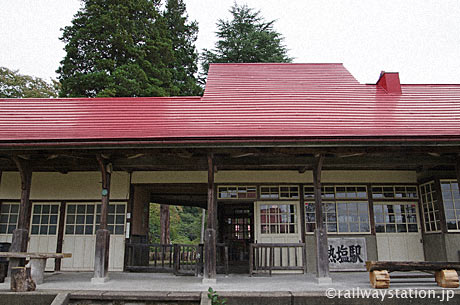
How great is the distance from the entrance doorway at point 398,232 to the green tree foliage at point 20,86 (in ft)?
73.8

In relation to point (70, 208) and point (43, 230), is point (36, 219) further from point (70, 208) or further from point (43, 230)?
point (70, 208)

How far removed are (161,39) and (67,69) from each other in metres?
4.80

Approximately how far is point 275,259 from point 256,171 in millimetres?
2266

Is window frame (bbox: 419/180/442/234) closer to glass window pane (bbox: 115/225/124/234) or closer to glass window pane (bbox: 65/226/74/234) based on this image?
glass window pane (bbox: 115/225/124/234)

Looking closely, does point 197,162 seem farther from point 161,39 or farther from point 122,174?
point 161,39

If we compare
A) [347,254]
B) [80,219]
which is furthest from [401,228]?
[80,219]

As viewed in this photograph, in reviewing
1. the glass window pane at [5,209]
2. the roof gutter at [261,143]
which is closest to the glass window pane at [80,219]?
the glass window pane at [5,209]

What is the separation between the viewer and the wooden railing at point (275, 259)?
8328 mm

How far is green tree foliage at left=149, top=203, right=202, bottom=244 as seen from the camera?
2622 centimetres

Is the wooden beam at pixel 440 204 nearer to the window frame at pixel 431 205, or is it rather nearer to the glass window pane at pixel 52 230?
the window frame at pixel 431 205

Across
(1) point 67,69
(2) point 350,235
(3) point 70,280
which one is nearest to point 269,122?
(2) point 350,235

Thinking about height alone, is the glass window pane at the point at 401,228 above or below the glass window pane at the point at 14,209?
below

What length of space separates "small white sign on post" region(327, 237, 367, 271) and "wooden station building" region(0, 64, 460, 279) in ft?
0.09

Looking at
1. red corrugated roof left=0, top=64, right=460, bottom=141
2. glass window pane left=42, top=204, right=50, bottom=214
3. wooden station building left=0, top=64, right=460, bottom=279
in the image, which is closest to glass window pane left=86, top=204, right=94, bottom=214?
wooden station building left=0, top=64, right=460, bottom=279
